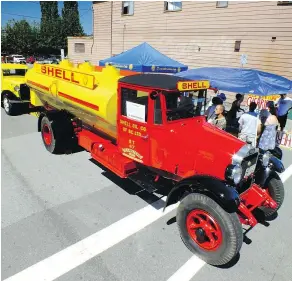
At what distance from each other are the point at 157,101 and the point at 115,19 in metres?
17.9

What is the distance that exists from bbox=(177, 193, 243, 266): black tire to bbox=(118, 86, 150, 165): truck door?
4.11 ft

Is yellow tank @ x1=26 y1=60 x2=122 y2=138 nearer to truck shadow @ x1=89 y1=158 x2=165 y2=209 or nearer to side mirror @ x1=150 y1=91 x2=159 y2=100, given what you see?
truck shadow @ x1=89 y1=158 x2=165 y2=209

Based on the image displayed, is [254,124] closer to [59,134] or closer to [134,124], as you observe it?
[134,124]

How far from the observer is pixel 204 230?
386 centimetres

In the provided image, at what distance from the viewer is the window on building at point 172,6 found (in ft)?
52.2

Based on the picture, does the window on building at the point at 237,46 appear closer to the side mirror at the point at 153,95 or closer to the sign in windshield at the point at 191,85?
the sign in windshield at the point at 191,85

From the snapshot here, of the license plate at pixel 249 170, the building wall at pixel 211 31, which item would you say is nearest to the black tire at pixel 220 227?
the license plate at pixel 249 170

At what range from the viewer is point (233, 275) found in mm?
3613

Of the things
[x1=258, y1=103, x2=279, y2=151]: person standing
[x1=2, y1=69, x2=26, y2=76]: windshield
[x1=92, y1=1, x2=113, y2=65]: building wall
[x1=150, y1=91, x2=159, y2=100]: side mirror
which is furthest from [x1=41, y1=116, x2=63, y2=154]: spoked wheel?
[x1=92, y1=1, x2=113, y2=65]: building wall

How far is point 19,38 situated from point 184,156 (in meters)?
47.8

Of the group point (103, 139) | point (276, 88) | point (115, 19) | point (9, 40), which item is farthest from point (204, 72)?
point (9, 40)

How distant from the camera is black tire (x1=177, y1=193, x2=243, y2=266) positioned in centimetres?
353

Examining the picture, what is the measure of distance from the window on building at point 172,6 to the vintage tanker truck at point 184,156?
1204 cm

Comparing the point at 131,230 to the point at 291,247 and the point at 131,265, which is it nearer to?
the point at 131,265
